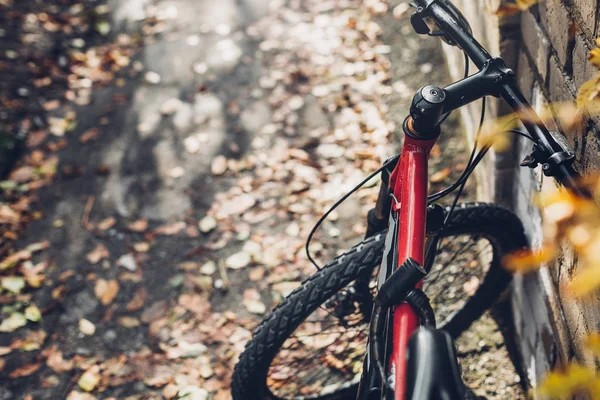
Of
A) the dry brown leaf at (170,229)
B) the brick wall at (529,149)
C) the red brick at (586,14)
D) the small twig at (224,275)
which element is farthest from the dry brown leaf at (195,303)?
the red brick at (586,14)

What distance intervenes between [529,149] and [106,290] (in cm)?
259

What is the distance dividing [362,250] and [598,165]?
2.88ft

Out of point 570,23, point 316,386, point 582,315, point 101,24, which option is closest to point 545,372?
point 582,315

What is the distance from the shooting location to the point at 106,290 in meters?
3.83

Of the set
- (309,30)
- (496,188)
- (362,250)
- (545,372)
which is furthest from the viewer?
(309,30)

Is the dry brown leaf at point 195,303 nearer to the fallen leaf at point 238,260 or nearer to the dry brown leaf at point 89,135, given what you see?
the fallen leaf at point 238,260

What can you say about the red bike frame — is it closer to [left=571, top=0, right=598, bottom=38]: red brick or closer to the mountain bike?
the mountain bike

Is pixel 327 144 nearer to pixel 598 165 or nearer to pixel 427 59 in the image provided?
pixel 427 59

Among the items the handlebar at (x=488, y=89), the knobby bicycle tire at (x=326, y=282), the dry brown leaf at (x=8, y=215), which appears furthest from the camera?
the dry brown leaf at (x=8, y=215)

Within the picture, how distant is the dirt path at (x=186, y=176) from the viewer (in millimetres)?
3541

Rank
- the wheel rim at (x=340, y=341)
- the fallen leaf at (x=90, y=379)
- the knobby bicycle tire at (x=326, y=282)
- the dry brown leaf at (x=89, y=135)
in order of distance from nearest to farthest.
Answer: the knobby bicycle tire at (x=326, y=282) < the wheel rim at (x=340, y=341) < the fallen leaf at (x=90, y=379) < the dry brown leaf at (x=89, y=135)

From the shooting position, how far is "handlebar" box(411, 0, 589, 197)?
66.1 inches

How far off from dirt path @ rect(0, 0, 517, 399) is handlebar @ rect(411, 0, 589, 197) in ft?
5.58

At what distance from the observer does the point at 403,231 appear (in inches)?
77.0
